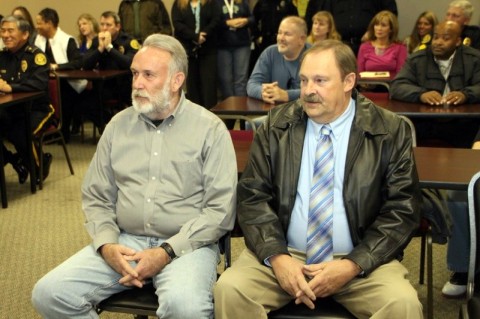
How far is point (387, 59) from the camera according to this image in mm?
6328

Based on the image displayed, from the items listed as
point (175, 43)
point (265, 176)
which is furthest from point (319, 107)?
point (175, 43)

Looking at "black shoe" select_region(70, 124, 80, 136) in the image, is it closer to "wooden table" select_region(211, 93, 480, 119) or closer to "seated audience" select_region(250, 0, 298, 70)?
"seated audience" select_region(250, 0, 298, 70)

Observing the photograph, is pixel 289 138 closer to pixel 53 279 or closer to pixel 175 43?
pixel 175 43

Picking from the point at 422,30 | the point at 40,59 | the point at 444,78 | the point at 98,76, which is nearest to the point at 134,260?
the point at 444,78

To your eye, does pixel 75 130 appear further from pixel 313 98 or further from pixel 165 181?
pixel 313 98

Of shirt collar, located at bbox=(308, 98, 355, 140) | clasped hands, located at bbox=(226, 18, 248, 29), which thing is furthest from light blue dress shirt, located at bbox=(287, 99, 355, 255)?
clasped hands, located at bbox=(226, 18, 248, 29)

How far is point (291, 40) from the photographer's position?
442cm

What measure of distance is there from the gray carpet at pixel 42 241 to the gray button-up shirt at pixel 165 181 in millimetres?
762

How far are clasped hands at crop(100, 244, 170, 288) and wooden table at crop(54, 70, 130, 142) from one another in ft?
13.3

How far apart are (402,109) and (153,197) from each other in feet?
6.59

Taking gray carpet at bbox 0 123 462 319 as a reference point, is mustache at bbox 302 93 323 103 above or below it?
above

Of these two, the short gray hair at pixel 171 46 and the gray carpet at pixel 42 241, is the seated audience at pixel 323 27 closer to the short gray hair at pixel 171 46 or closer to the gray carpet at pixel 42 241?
the gray carpet at pixel 42 241

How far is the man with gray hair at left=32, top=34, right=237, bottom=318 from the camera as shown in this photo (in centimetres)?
224

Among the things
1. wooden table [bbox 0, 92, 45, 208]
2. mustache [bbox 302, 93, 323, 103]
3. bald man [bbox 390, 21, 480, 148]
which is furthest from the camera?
wooden table [bbox 0, 92, 45, 208]
